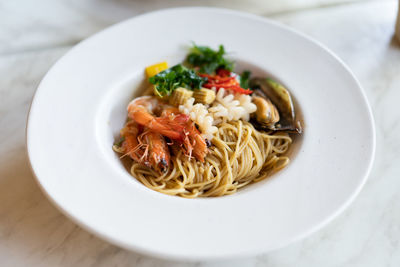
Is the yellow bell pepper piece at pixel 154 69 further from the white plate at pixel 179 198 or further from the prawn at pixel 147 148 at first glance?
the prawn at pixel 147 148

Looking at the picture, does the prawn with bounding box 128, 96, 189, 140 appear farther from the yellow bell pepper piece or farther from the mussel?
the mussel

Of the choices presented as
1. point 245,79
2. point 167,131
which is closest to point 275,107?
point 245,79

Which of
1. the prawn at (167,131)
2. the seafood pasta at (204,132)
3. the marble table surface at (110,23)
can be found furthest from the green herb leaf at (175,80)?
the marble table surface at (110,23)

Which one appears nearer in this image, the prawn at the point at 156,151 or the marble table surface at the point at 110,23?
the marble table surface at the point at 110,23

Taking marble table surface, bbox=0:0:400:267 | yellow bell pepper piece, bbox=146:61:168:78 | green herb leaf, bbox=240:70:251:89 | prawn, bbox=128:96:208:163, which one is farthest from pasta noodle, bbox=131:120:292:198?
yellow bell pepper piece, bbox=146:61:168:78

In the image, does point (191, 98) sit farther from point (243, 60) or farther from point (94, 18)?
point (94, 18)
